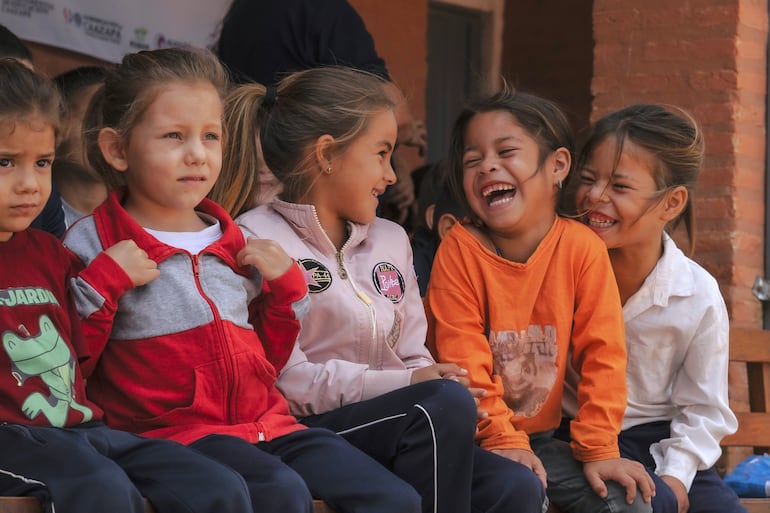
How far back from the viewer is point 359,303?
308cm

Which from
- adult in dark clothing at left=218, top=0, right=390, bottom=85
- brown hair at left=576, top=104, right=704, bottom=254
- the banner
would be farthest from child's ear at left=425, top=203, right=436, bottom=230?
the banner

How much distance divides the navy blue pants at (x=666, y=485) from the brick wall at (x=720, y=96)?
1.59m

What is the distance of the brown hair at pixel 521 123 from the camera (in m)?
3.49

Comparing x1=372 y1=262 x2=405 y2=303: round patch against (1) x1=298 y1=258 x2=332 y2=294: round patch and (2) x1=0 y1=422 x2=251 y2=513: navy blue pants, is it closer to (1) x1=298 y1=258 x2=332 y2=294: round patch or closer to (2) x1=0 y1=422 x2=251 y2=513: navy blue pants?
(1) x1=298 y1=258 x2=332 y2=294: round patch

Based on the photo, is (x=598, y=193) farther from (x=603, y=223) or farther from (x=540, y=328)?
(x=540, y=328)

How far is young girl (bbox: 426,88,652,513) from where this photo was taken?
3.20 m

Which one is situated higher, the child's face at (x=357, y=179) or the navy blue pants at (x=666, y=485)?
the child's face at (x=357, y=179)

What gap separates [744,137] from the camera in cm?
504

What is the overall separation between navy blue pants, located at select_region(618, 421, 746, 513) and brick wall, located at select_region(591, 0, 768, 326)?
159 cm

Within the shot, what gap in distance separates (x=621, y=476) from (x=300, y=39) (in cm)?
A: 171

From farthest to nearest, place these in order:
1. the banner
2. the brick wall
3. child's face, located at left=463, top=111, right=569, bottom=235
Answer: the banner → the brick wall → child's face, located at left=463, top=111, right=569, bottom=235

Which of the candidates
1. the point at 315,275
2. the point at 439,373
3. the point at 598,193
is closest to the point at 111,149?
the point at 315,275

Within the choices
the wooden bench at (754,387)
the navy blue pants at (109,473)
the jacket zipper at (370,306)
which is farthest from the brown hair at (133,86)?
the wooden bench at (754,387)

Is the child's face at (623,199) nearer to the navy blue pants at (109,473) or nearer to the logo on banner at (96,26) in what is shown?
the navy blue pants at (109,473)
